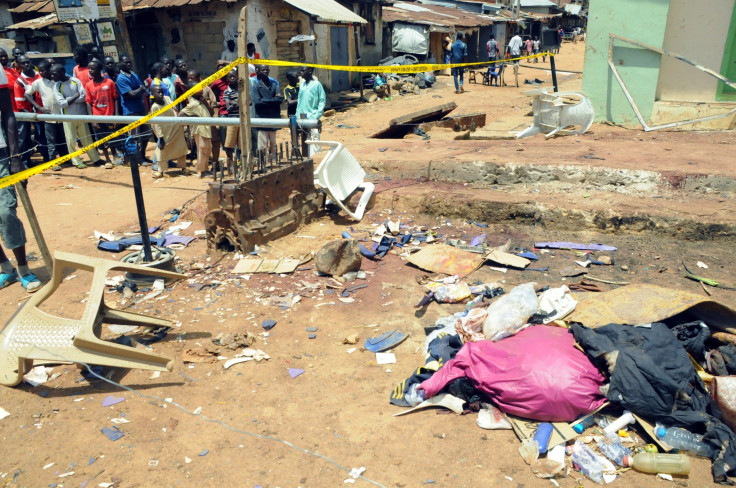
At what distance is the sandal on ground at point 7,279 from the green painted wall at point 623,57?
9713mm

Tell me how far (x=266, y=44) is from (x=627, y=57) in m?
8.85

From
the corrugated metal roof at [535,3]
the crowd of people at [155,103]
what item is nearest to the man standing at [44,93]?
the crowd of people at [155,103]

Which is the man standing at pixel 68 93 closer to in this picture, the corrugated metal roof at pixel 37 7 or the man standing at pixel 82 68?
the man standing at pixel 82 68

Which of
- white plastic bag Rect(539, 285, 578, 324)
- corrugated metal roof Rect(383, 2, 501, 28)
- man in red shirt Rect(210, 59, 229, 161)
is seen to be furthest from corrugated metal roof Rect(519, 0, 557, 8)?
white plastic bag Rect(539, 285, 578, 324)

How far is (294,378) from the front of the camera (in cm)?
391

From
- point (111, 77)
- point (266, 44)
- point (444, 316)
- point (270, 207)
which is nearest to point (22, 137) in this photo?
point (111, 77)

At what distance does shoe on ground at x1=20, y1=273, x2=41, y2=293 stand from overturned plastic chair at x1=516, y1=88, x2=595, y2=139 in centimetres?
765

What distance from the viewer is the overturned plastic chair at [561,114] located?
9.41 meters

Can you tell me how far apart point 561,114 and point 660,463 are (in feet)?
24.8

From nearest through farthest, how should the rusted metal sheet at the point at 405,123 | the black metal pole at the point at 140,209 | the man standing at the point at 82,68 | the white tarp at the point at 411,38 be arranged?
the black metal pole at the point at 140,209
the man standing at the point at 82,68
the rusted metal sheet at the point at 405,123
the white tarp at the point at 411,38

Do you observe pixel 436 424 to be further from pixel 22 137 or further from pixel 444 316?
pixel 22 137

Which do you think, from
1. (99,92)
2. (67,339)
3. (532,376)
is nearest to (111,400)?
(67,339)

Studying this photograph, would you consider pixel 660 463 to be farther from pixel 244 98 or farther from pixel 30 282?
pixel 30 282

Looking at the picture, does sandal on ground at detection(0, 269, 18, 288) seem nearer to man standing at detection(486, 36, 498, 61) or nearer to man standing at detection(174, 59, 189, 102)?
man standing at detection(174, 59, 189, 102)
